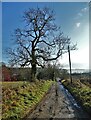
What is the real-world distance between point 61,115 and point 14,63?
63.4 ft

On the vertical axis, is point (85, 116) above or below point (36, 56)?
below

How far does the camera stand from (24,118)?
30.6 ft

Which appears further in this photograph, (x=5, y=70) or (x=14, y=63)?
(x=5, y=70)

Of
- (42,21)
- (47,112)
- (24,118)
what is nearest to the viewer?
(24,118)

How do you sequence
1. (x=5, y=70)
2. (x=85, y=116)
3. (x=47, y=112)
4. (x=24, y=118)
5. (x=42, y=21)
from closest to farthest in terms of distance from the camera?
(x=24, y=118), (x=85, y=116), (x=47, y=112), (x=42, y=21), (x=5, y=70)

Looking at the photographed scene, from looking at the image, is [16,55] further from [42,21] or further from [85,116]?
[85,116]

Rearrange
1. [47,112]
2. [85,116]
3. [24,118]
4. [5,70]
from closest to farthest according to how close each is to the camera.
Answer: [24,118] < [85,116] < [47,112] < [5,70]

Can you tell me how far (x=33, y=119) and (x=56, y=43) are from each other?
2052 centimetres

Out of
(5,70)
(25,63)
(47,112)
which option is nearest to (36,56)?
(25,63)

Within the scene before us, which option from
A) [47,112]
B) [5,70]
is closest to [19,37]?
[5,70]

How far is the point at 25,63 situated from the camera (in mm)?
28578

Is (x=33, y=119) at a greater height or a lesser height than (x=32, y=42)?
lesser

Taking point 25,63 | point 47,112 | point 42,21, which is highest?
point 42,21

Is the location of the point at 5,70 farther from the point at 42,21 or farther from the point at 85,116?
the point at 85,116
